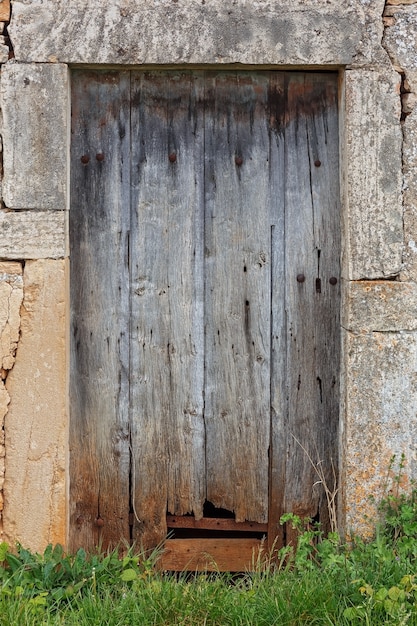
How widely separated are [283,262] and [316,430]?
0.76 m

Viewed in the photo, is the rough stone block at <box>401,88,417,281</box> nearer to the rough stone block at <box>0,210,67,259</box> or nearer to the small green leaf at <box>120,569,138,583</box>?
the rough stone block at <box>0,210,67,259</box>

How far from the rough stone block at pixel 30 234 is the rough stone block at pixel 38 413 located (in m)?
0.05

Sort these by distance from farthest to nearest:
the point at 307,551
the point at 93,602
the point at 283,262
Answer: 1. the point at 283,262
2. the point at 307,551
3. the point at 93,602

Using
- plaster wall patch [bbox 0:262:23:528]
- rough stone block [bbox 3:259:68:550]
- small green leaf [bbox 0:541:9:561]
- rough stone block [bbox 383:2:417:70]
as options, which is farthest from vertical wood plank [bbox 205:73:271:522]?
small green leaf [bbox 0:541:9:561]

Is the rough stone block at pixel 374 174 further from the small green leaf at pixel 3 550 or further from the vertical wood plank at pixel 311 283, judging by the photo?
the small green leaf at pixel 3 550

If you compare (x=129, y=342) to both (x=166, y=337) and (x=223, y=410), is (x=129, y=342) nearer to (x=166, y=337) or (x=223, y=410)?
(x=166, y=337)

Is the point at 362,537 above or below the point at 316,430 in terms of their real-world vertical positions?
below

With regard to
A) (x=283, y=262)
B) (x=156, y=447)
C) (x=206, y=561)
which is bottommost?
(x=206, y=561)

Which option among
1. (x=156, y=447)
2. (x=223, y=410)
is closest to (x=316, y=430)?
(x=223, y=410)

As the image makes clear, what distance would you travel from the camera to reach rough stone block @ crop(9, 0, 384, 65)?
312cm

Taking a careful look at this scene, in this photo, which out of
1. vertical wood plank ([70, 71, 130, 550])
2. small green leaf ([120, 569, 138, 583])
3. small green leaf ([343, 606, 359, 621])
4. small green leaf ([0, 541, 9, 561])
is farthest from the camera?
vertical wood plank ([70, 71, 130, 550])

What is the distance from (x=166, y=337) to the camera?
3393 mm

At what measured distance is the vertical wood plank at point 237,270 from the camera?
336 cm

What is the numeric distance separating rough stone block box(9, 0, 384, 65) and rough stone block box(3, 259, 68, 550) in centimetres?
92
